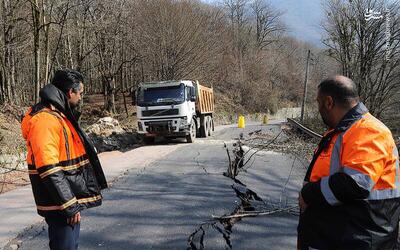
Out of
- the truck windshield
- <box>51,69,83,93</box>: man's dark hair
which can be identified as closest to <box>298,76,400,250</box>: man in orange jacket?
<box>51,69,83,93</box>: man's dark hair

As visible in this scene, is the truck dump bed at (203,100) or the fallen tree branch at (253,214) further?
the truck dump bed at (203,100)

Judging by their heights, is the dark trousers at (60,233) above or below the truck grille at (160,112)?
below

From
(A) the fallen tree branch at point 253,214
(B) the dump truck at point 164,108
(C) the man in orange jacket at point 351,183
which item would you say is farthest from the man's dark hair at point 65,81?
(B) the dump truck at point 164,108

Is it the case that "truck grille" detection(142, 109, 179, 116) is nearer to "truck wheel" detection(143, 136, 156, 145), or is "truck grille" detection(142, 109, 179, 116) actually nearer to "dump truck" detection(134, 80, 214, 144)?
"dump truck" detection(134, 80, 214, 144)

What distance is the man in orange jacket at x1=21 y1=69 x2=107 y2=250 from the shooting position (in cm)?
311

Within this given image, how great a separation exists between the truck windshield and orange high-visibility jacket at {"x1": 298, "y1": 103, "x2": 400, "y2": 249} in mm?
15376

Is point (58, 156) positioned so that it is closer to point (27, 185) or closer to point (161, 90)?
point (27, 185)

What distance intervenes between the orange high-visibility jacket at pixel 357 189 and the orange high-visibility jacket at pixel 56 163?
5.77 feet

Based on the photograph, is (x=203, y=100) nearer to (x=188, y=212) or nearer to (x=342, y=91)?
(x=188, y=212)

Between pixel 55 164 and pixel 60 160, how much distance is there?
0.11 metres

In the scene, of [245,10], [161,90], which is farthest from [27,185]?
[245,10]

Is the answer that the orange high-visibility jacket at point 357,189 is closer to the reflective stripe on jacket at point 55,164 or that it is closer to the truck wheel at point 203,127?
the reflective stripe on jacket at point 55,164

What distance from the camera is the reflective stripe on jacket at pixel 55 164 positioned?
3.09 metres

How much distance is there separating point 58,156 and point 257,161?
924cm
